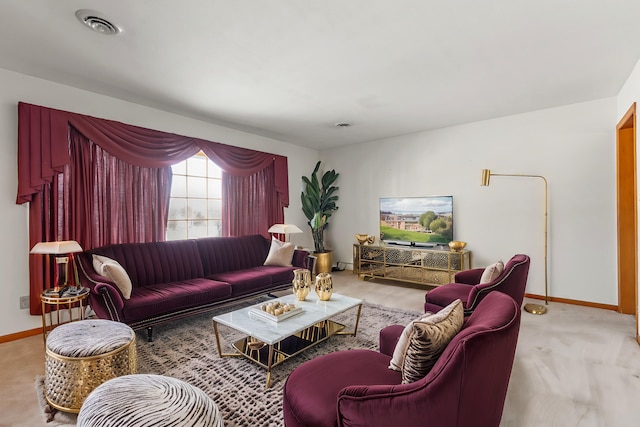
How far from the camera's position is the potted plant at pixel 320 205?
5794mm

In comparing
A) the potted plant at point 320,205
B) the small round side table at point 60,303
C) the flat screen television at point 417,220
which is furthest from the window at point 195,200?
the flat screen television at point 417,220

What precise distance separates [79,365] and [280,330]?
123 centimetres

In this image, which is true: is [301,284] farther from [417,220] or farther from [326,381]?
[417,220]

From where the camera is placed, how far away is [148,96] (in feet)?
11.6

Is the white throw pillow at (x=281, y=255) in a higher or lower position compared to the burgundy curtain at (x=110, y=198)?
lower

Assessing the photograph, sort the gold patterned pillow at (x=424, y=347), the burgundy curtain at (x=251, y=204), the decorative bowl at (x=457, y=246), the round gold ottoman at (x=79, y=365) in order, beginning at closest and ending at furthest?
1. the gold patterned pillow at (x=424, y=347)
2. the round gold ottoman at (x=79, y=365)
3. the decorative bowl at (x=457, y=246)
4. the burgundy curtain at (x=251, y=204)

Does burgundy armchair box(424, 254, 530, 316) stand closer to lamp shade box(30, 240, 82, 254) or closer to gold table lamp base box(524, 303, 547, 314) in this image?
gold table lamp base box(524, 303, 547, 314)

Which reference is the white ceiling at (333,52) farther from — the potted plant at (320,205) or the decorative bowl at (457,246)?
the potted plant at (320,205)

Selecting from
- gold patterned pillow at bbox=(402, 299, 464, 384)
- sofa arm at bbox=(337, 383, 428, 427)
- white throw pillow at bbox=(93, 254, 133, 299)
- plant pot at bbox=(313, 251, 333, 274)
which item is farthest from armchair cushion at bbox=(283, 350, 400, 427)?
plant pot at bbox=(313, 251, 333, 274)

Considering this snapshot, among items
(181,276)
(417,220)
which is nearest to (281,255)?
(181,276)

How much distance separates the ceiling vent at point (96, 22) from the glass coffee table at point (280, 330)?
232 centimetres

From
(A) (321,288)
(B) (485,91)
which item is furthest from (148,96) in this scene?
(B) (485,91)

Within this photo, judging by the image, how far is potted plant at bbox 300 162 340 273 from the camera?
579 cm

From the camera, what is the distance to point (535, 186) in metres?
4.18
